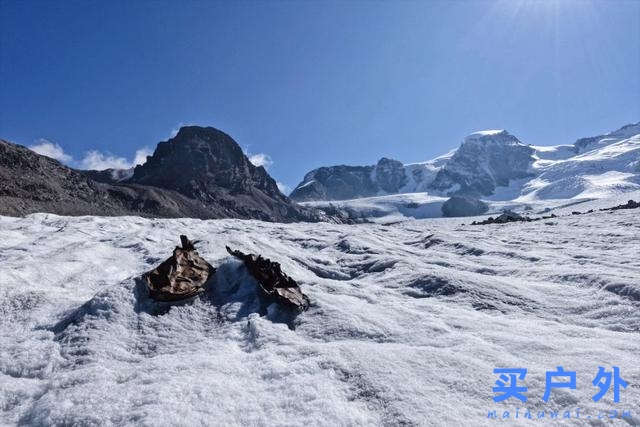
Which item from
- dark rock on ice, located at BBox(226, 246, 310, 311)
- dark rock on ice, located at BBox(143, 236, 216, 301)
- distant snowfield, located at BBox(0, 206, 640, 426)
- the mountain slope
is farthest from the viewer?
the mountain slope

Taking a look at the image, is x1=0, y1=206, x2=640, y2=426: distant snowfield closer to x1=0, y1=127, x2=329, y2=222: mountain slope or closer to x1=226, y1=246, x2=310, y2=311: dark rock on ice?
x1=226, y1=246, x2=310, y2=311: dark rock on ice

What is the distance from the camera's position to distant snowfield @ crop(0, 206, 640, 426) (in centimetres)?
531

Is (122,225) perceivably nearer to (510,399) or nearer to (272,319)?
(272,319)

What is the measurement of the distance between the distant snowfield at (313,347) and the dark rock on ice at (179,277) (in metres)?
0.32

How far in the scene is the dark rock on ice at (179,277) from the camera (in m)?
8.70

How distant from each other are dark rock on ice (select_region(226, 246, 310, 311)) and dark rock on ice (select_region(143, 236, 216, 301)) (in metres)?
1.17

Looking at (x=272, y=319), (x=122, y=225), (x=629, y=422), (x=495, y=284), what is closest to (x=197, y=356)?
(x=272, y=319)

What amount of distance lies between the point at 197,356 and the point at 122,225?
29.0 m

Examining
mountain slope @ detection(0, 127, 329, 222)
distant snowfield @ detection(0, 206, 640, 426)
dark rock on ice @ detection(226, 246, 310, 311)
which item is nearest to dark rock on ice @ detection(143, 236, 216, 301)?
distant snowfield @ detection(0, 206, 640, 426)

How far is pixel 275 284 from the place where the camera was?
9602 millimetres

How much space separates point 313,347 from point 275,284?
2.87 metres

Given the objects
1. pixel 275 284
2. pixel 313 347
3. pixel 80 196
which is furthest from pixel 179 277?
pixel 80 196

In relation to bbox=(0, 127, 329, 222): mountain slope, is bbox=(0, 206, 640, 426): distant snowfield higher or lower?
lower

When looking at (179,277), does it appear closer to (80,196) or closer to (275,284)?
(275,284)
